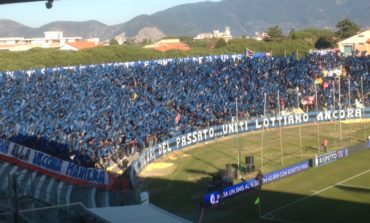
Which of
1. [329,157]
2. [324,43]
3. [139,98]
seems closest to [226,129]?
[139,98]

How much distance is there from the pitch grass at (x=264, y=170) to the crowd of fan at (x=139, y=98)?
12.1 feet

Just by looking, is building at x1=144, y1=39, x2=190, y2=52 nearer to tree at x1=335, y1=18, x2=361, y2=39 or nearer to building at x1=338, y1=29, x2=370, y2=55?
building at x1=338, y1=29, x2=370, y2=55

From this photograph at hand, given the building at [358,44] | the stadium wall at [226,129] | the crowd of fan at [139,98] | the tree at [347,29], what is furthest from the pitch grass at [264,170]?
the tree at [347,29]

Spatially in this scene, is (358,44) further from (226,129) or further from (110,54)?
(226,129)

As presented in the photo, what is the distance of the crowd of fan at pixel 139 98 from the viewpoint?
33.8 metres

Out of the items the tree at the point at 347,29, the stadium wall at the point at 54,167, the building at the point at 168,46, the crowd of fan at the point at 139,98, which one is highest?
the tree at the point at 347,29

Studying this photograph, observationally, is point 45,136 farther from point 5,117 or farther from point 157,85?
point 157,85

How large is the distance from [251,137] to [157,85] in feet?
33.8

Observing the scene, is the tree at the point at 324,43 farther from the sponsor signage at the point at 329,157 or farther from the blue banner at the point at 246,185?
the blue banner at the point at 246,185

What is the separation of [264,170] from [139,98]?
16.7 meters

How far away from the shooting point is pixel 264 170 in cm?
3294

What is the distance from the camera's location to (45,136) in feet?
105

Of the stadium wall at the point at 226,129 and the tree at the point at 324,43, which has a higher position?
the tree at the point at 324,43

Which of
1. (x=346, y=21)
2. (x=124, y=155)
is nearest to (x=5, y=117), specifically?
(x=124, y=155)
